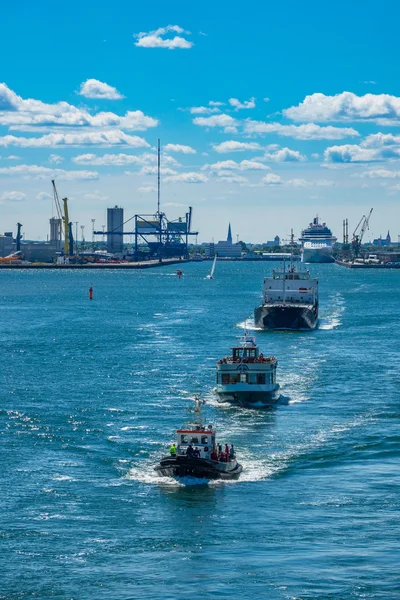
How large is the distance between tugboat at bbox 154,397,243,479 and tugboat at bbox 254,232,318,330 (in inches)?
3300

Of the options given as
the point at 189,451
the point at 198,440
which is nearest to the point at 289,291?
the point at 198,440

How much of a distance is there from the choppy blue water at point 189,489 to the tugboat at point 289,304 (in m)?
32.7

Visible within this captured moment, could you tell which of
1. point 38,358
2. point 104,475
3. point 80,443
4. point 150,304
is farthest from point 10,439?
point 150,304

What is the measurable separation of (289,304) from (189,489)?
319 feet

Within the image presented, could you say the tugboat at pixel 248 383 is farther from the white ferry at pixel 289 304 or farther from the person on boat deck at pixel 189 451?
the white ferry at pixel 289 304

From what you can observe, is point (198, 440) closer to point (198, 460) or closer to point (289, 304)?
point (198, 460)

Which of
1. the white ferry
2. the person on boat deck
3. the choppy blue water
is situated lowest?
the choppy blue water

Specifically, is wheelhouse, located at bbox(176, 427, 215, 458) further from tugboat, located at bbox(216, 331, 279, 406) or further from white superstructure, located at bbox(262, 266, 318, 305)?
white superstructure, located at bbox(262, 266, 318, 305)

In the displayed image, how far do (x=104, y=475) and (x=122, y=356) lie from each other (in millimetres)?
53485

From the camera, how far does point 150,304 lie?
199625 millimetres

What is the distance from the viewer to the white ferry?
14338 cm

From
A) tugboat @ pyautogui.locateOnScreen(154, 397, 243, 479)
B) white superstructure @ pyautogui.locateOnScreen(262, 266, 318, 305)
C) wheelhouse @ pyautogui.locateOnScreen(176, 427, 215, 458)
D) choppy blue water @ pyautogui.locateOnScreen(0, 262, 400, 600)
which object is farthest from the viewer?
white superstructure @ pyautogui.locateOnScreen(262, 266, 318, 305)

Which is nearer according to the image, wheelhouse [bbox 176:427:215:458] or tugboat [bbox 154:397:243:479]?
tugboat [bbox 154:397:243:479]

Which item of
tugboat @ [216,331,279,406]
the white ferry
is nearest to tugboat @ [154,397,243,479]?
tugboat @ [216,331,279,406]
